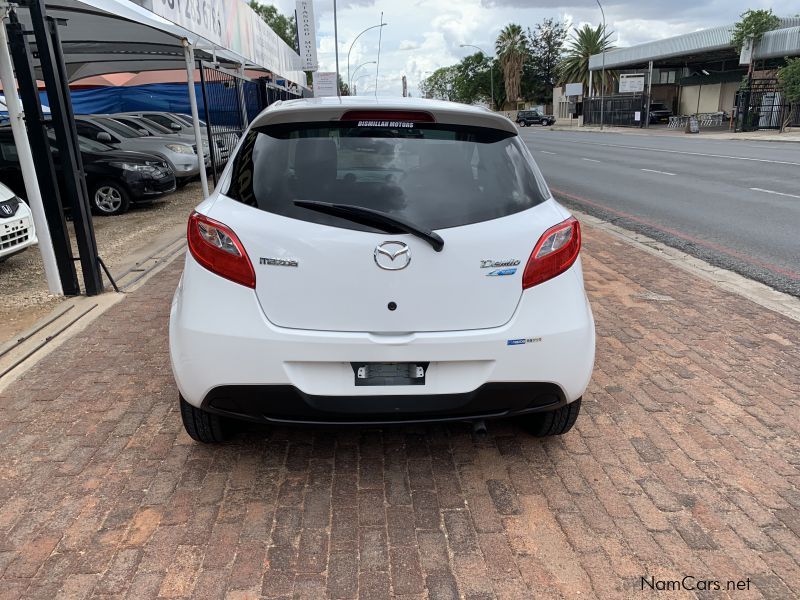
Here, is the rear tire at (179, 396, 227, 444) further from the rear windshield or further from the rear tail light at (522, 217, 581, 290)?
the rear tail light at (522, 217, 581, 290)

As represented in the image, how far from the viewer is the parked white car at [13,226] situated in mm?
6570

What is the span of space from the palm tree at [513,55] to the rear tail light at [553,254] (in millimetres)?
89876

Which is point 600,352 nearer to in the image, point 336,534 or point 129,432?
point 336,534

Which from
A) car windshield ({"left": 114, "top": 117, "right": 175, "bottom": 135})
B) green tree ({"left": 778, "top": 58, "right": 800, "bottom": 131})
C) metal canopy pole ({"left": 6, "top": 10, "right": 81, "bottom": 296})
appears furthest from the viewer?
green tree ({"left": 778, "top": 58, "right": 800, "bottom": 131})

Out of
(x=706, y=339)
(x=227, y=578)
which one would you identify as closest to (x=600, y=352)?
(x=706, y=339)

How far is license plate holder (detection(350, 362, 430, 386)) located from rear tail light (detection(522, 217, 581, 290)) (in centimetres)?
59

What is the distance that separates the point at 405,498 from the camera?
2.95 meters

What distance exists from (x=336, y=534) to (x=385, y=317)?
36.6 inches

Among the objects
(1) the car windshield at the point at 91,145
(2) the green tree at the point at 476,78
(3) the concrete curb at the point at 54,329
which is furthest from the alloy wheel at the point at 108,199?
(2) the green tree at the point at 476,78

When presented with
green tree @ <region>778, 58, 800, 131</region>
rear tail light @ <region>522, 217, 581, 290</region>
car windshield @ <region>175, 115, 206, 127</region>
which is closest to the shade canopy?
car windshield @ <region>175, 115, 206, 127</region>

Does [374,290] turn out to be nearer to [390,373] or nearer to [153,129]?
[390,373]

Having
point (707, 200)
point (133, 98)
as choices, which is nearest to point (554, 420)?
point (707, 200)

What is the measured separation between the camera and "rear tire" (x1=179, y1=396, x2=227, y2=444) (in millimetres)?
3166

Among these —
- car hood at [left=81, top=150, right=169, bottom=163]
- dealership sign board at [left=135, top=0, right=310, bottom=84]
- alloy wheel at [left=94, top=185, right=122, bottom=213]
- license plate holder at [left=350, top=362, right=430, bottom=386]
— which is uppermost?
dealership sign board at [left=135, top=0, right=310, bottom=84]
